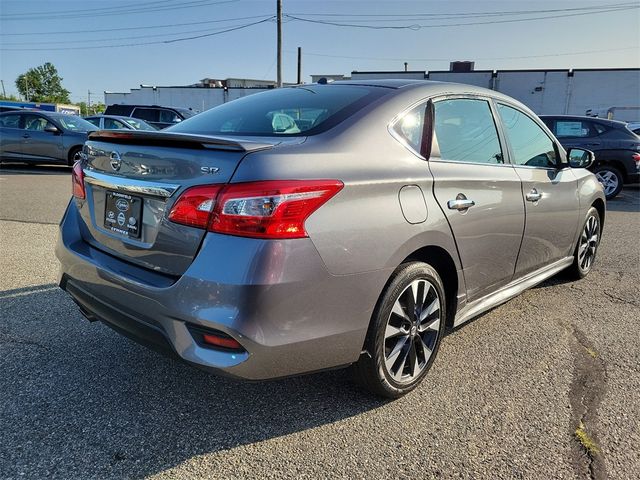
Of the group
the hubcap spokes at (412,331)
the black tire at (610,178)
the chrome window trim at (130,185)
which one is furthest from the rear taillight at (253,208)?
the black tire at (610,178)

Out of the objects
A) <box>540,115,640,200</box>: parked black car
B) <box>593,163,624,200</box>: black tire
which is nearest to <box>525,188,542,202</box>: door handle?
<box>540,115,640,200</box>: parked black car

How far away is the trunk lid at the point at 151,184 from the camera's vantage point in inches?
81.0

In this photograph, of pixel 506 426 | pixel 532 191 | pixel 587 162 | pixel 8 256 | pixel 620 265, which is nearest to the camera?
pixel 506 426

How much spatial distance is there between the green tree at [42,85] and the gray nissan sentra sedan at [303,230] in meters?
107

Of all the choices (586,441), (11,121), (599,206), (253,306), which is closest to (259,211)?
(253,306)

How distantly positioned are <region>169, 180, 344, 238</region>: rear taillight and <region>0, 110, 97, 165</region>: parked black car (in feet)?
40.9

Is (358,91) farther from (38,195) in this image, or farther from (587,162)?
(38,195)

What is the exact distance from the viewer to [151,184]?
2.19 metres

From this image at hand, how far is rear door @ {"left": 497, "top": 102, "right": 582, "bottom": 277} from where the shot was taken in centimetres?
354

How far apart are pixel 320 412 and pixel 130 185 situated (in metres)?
1.44

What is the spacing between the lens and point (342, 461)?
218 cm

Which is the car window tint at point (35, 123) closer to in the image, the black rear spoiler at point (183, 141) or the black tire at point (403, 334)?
the black rear spoiler at point (183, 141)

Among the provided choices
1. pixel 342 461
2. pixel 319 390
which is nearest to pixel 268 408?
pixel 319 390

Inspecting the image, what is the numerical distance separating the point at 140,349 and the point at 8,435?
3.10ft
